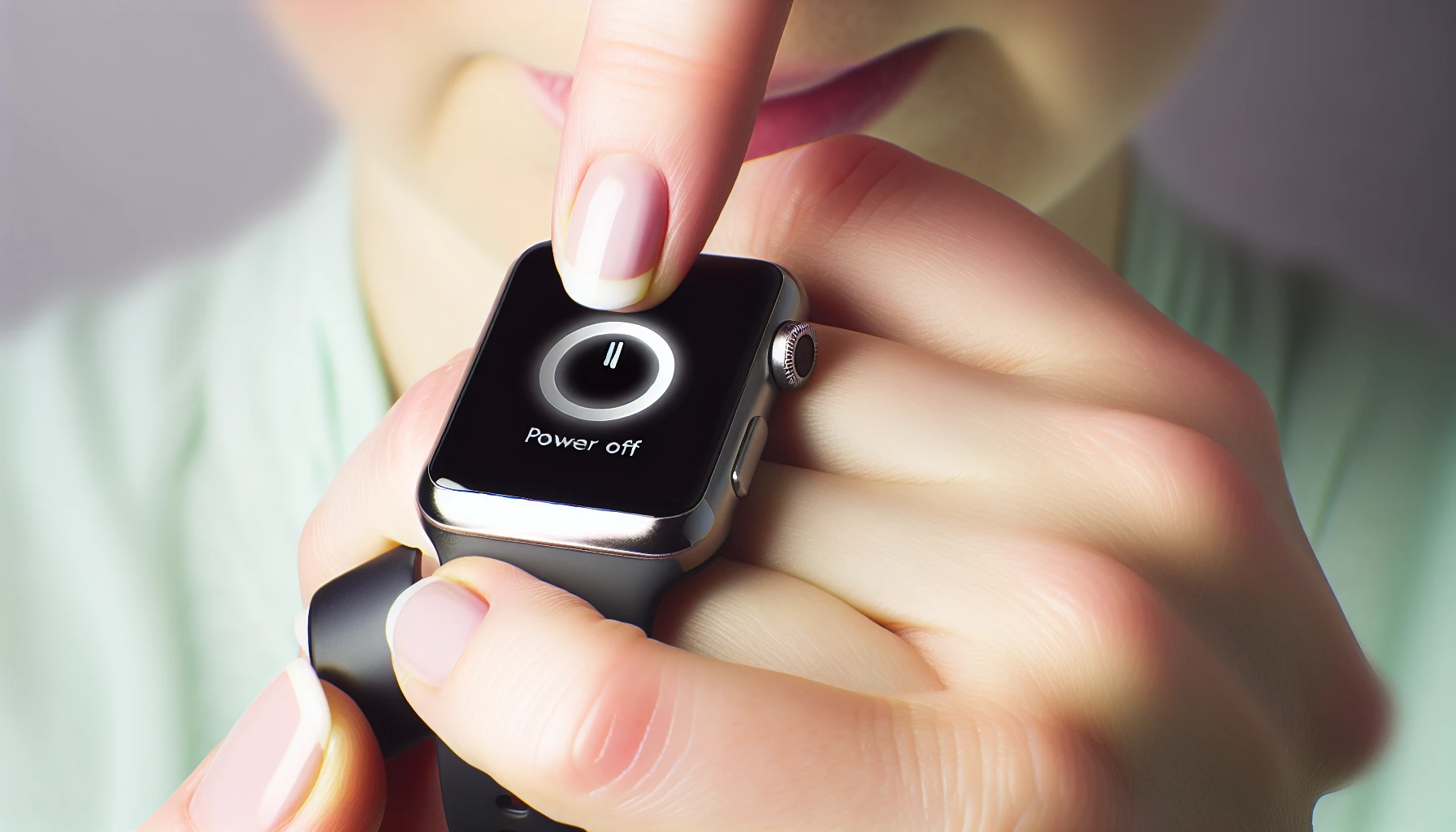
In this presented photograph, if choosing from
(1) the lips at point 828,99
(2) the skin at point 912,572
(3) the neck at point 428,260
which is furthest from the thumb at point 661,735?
(3) the neck at point 428,260

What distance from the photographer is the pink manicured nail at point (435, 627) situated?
427mm

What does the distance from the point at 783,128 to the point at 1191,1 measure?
32cm

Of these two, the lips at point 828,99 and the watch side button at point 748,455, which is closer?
the watch side button at point 748,455

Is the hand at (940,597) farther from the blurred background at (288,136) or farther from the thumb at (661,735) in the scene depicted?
the blurred background at (288,136)

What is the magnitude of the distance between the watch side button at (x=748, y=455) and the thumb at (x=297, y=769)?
0.20 meters

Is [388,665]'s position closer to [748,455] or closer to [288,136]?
[748,455]

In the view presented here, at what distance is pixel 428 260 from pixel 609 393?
2.10ft

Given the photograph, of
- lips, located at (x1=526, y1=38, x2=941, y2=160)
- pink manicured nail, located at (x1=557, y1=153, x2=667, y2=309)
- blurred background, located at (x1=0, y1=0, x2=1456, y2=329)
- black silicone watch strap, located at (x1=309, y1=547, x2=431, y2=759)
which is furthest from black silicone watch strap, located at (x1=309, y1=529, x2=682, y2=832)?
blurred background, located at (x1=0, y1=0, x2=1456, y2=329)

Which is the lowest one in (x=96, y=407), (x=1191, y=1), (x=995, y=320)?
(x=96, y=407)

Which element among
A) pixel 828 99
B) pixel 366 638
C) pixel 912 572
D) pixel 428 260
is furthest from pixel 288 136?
pixel 912 572

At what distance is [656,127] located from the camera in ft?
1.49

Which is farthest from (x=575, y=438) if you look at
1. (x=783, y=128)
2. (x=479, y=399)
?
(x=783, y=128)

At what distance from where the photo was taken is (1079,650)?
439 mm

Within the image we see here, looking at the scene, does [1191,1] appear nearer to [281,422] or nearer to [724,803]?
[724,803]
